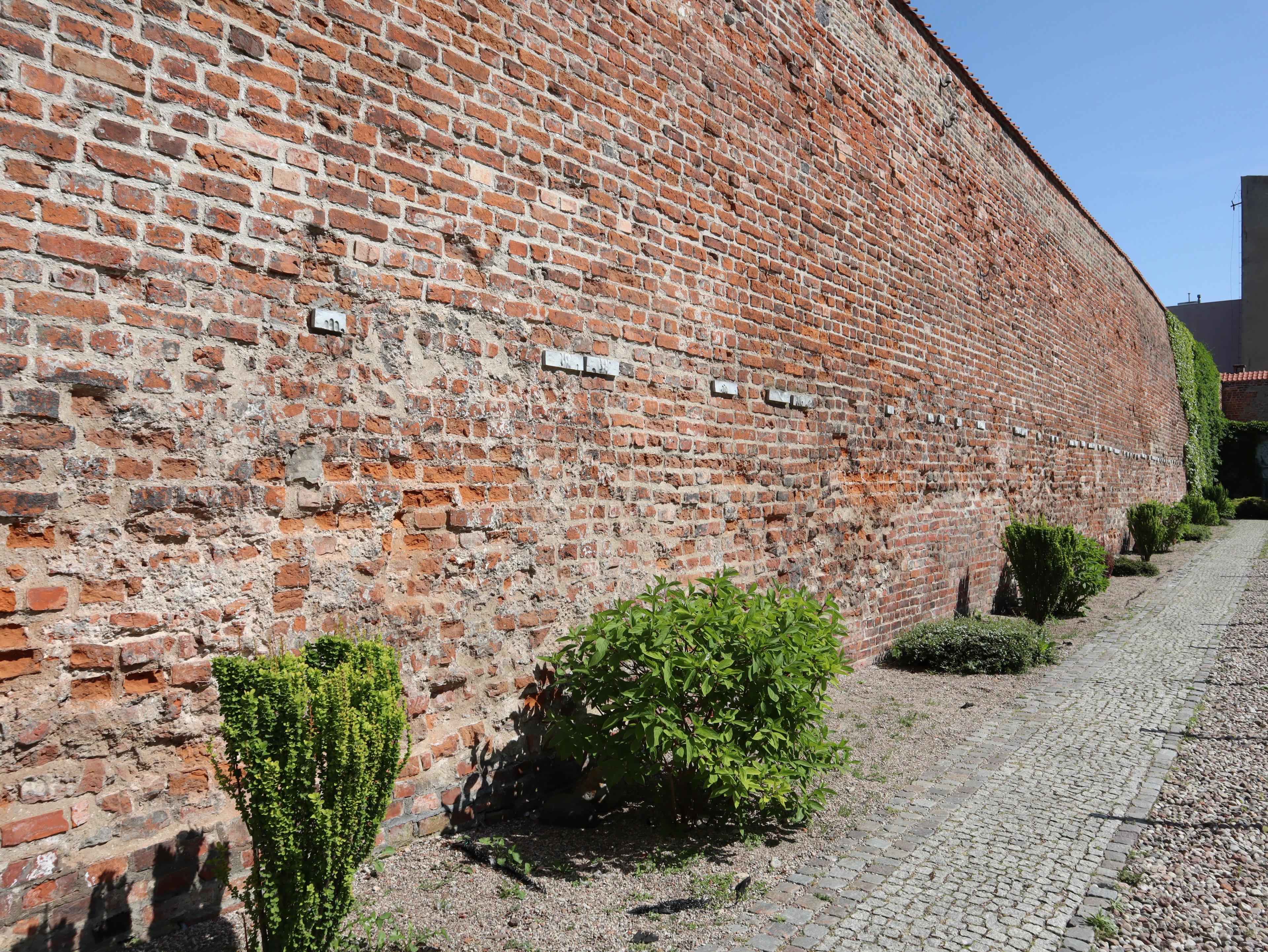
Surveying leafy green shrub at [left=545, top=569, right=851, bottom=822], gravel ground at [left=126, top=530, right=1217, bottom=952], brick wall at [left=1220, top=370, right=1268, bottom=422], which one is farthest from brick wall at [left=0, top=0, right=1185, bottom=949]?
brick wall at [left=1220, top=370, right=1268, bottom=422]

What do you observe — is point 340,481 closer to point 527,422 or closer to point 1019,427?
point 527,422

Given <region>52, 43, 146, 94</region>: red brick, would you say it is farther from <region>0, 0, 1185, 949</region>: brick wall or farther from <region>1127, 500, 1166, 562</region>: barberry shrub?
<region>1127, 500, 1166, 562</region>: barberry shrub

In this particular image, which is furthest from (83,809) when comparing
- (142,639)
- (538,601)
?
(538,601)

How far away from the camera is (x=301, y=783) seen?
7.43ft

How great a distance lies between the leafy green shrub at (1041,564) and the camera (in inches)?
372

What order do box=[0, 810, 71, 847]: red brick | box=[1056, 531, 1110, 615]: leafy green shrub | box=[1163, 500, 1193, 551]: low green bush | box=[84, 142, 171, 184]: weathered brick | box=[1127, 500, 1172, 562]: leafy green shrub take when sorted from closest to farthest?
box=[0, 810, 71, 847]: red brick → box=[84, 142, 171, 184]: weathered brick → box=[1056, 531, 1110, 615]: leafy green shrub → box=[1127, 500, 1172, 562]: leafy green shrub → box=[1163, 500, 1193, 551]: low green bush

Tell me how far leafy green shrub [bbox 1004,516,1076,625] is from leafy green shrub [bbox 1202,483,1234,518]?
2125cm

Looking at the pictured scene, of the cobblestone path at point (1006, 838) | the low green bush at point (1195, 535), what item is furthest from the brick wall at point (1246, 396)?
the cobblestone path at point (1006, 838)

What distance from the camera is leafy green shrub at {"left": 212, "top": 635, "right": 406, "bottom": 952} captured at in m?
2.25

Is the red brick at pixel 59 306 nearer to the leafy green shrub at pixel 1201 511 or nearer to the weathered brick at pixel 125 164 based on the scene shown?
the weathered brick at pixel 125 164

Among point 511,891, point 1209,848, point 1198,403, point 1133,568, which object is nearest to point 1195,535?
point 1133,568

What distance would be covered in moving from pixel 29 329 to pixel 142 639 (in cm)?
104

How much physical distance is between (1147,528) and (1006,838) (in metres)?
15.0

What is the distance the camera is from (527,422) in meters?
4.08
